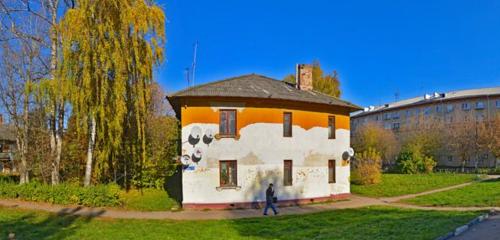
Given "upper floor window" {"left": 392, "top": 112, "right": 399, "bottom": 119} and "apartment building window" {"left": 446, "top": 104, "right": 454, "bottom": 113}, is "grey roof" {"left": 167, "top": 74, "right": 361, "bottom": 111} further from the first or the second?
"upper floor window" {"left": 392, "top": 112, "right": 399, "bottom": 119}

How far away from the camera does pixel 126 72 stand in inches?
835

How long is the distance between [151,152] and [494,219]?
1813cm

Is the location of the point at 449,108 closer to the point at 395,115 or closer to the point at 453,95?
the point at 453,95

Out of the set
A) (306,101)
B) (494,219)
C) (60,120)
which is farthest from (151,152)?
(494,219)

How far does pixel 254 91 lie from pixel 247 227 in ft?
28.0

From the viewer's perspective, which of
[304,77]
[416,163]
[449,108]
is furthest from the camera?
[449,108]

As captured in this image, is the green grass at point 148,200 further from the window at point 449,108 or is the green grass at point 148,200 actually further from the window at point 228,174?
the window at point 449,108

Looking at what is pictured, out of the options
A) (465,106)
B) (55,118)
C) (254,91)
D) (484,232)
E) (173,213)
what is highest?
(465,106)

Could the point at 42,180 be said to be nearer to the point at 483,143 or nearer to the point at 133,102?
the point at 133,102

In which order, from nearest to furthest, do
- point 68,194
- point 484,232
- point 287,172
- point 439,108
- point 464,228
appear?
point 484,232 < point 464,228 < point 68,194 < point 287,172 < point 439,108

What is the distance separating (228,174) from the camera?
2131cm

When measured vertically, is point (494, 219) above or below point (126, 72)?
below

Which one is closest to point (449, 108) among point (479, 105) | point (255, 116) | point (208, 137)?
point (479, 105)

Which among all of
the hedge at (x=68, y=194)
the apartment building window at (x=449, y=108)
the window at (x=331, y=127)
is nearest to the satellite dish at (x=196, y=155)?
the hedge at (x=68, y=194)
